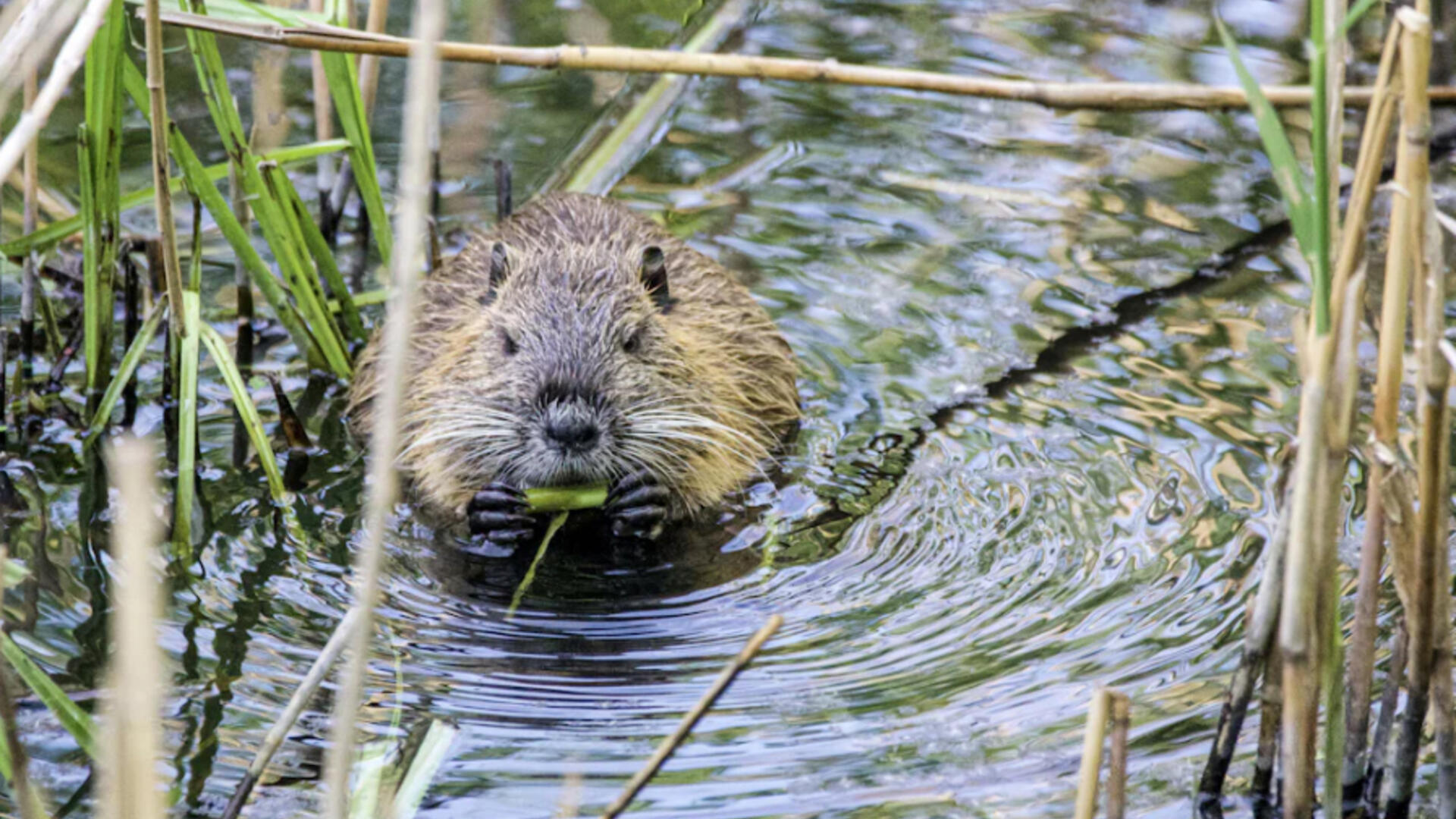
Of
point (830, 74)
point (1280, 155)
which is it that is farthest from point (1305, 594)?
point (830, 74)

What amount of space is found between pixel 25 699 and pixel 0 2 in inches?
144

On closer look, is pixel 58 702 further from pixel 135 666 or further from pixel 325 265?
pixel 325 265

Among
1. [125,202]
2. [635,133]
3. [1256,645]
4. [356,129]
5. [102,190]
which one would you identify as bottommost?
[1256,645]

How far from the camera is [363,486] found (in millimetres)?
3977

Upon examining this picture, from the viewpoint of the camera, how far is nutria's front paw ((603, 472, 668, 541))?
3689mm

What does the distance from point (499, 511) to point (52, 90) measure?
4.96ft

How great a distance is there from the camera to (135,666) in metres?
1.59

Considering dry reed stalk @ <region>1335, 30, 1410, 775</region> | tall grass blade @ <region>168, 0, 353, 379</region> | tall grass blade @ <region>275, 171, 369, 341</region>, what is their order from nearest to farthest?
dry reed stalk @ <region>1335, 30, 1410, 775</region>, tall grass blade @ <region>168, 0, 353, 379</region>, tall grass blade @ <region>275, 171, 369, 341</region>

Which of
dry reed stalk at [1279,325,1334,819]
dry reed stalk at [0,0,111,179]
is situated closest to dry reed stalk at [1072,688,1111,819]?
dry reed stalk at [1279,325,1334,819]

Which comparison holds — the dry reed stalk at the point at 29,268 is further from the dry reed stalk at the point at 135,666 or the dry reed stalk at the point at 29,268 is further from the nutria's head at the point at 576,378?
the dry reed stalk at the point at 135,666

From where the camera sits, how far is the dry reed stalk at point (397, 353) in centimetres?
164

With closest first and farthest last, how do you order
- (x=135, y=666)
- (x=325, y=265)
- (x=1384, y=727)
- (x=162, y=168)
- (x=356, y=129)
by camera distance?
(x=135, y=666), (x=1384, y=727), (x=162, y=168), (x=356, y=129), (x=325, y=265)

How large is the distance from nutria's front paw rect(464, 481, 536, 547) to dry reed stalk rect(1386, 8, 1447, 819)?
1.84 m

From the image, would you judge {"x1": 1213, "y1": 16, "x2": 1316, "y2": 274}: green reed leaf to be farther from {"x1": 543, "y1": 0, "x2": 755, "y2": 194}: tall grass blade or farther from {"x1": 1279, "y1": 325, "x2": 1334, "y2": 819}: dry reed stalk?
{"x1": 543, "y1": 0, "x2": 755, "y2": 194}: tall grass blade
